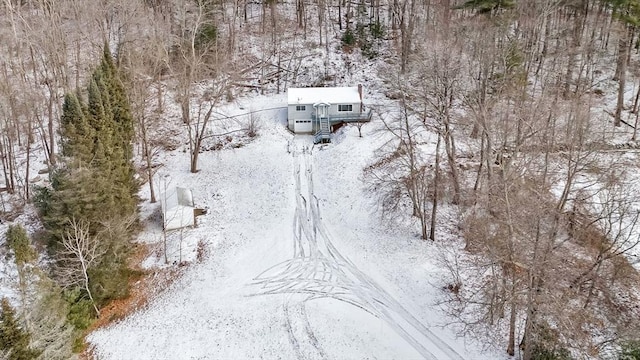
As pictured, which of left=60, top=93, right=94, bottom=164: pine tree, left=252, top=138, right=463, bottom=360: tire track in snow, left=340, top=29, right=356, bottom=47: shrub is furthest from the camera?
left=340, top=29, right=356, bottom=47: shrub

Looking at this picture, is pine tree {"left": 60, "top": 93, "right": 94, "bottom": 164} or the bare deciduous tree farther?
pine tree {"left": 60, "top": 93, "right": 94, "bottom": 164}

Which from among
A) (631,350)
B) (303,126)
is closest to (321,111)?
(303,126)

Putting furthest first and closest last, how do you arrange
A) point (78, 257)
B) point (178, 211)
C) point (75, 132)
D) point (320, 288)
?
point (178, 211) < point (320, 288) < point (75, 132) < point (78, 257)

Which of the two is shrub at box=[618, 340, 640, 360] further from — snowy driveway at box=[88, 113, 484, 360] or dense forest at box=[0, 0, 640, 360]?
snowy driveway at box=[88, 113, 484, 360]

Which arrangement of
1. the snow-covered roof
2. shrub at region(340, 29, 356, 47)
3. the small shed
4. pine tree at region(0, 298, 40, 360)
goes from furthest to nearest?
shrub at region(340, 29, 356, 47) → the snow-covered roof → the small shed → pine tree at region(0, 298, 40, 360)

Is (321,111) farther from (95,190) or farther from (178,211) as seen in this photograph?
(95,190)

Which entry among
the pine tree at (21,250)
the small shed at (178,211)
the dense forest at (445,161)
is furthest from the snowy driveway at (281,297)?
the pine tree at (21,250)

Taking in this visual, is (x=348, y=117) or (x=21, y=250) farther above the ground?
(x=21, y=250)

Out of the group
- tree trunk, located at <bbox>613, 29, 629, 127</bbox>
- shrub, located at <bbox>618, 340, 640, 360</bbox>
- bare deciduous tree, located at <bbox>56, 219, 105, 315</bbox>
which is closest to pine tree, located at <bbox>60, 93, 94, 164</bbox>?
bare deciduous tree, located at <bbox>56, 219, 105, 315</bbox>
